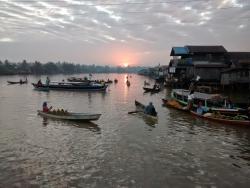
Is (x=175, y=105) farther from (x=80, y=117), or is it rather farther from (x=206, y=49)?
(x=206, y=49)

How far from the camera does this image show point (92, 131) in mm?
25781

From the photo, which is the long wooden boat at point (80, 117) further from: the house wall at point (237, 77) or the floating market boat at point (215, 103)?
the house wall at point (237, 77)

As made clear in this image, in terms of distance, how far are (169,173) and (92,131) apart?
1059 centimetres

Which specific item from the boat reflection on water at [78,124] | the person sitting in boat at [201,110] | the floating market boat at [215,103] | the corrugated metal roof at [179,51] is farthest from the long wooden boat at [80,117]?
the corrugated metal roof at [179,51]

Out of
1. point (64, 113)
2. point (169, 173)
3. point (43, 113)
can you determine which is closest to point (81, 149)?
point (169, 173)

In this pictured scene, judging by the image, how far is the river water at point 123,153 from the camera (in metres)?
15.5

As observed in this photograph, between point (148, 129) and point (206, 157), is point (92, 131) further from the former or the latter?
point (206, 157)

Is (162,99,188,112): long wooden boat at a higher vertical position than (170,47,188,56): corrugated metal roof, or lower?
lower

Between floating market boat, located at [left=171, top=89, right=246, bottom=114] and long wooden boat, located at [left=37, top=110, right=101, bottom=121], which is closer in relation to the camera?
long wooden boat, located at [left=37, top=110, right=101, bottom=121]

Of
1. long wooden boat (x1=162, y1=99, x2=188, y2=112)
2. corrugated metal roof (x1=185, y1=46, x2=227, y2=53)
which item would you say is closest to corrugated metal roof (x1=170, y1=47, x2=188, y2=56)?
corrugated metal roof (x1=185, y1=46, x2=227, y2=53)

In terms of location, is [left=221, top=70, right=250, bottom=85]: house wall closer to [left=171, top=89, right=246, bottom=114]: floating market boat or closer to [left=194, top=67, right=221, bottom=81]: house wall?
[left=194, top=67, right=221, bottom=81]: house wall

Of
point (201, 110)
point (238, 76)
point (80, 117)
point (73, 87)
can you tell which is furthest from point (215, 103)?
point (73, 87)

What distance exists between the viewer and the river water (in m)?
15.5

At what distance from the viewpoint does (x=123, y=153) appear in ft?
64.6
